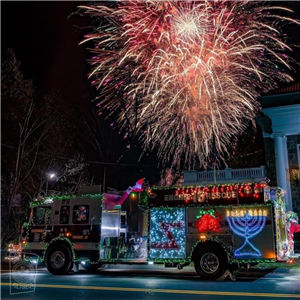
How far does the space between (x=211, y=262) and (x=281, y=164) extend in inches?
498

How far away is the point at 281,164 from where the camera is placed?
23000mm

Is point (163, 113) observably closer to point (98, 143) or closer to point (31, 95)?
point (31, 95)

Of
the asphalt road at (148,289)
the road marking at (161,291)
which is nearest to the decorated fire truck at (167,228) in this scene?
the asphalt road at (148,289)

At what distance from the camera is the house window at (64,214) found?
583 inches

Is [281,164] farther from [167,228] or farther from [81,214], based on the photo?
[81,214]

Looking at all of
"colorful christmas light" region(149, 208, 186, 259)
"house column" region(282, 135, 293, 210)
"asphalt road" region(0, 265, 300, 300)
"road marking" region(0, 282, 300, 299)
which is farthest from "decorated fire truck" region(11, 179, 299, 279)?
"house column" region(282, 135, 293, 210)

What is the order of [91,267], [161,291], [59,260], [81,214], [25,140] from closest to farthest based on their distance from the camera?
[161,291] → [59,260] → [81,214] → [91,267] → [25,140]

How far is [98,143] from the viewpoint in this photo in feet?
133

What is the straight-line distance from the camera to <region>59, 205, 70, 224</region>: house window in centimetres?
1480

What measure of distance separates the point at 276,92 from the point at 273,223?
13297 millimetres

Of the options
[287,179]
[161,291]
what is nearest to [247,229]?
[161,291]

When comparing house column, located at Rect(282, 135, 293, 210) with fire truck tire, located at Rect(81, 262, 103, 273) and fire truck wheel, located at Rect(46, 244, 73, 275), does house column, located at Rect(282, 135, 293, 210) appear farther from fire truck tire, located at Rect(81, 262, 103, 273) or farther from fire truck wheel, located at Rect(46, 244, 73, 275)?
fire truck wheel, located at Rect(46, 244, 73, 275)

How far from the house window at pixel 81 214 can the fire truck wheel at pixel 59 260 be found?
41.9 inches

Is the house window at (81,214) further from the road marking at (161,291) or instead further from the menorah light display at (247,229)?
the menorah light display at (247,229)
